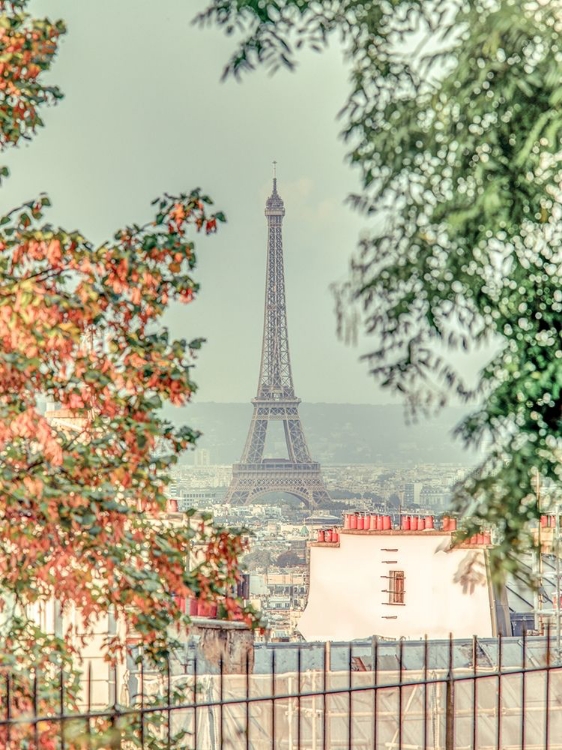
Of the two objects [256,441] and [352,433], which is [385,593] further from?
[256,441]

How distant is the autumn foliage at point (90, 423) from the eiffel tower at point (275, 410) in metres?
32.9

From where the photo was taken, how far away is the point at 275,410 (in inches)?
1775

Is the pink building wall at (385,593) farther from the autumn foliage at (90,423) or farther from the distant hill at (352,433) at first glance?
the autumn foliage at (90,423)

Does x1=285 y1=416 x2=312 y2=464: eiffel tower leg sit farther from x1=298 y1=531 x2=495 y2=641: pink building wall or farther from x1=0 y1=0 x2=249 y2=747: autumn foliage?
x1=0 y1=0 x2=249 y2=747: autumn foliage

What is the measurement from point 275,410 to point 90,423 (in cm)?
3816

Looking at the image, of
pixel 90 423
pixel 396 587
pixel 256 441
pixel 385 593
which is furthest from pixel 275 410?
pixel 90 423

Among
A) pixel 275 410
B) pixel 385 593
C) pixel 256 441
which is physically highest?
pixel 275 410

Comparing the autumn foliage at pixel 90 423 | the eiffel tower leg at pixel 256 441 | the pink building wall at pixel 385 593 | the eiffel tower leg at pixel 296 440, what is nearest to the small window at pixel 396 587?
the pink building wall at pixel 385 593

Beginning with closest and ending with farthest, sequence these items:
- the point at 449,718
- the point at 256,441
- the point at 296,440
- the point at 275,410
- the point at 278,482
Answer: the point at 449,718 → the point at 278,482 → the point at 275,410 → the point at 256,441 → the point at 296,440

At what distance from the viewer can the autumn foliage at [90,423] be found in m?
6.53

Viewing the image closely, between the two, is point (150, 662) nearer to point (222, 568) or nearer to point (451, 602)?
point (222, 568)

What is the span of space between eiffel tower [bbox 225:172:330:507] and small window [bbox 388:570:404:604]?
19.2 m

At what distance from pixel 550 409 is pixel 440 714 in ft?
31.7

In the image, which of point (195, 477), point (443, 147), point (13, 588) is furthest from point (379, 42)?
point (195, 477)
